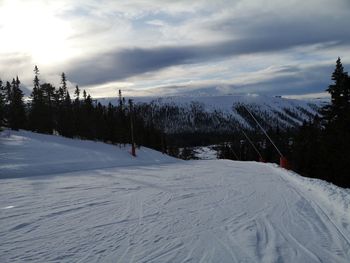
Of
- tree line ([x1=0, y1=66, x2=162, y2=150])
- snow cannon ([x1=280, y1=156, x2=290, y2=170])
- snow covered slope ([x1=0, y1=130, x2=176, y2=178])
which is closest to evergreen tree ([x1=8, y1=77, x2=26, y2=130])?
tree line ([x1=0, y1=66, x2=162, y2=150])

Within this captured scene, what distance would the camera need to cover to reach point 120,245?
282 inches

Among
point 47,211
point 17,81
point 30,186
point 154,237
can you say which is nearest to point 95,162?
point 30,186

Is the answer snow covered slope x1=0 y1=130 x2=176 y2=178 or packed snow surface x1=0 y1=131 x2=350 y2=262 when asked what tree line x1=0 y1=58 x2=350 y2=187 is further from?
packed snow surface x1=0 y1=131 x2=350 y2=262

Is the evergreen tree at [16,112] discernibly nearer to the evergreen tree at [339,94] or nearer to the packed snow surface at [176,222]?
the evergreen tree at [339,94]

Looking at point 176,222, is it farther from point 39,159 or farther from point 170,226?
point 39,159

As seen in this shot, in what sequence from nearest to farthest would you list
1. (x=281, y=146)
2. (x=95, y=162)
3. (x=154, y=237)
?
(x=154, y=237), (x=95, y=162), (x=281, y=146)

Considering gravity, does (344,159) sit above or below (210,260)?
below

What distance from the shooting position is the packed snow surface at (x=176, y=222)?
6.69 meters

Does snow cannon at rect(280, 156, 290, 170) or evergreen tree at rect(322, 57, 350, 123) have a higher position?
evergreen tree at rect(322, 57, 350, 123)

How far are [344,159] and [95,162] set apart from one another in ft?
65.8

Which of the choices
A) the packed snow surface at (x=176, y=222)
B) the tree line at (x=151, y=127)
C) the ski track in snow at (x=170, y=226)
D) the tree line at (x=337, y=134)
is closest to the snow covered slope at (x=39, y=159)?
the packed snow surface at (x=176, y=222)

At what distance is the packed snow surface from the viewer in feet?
22.0

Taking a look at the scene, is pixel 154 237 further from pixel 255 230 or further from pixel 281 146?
pixel 281 146

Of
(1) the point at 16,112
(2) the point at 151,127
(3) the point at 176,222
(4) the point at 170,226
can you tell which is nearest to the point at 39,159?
(3) the point at 176,222
